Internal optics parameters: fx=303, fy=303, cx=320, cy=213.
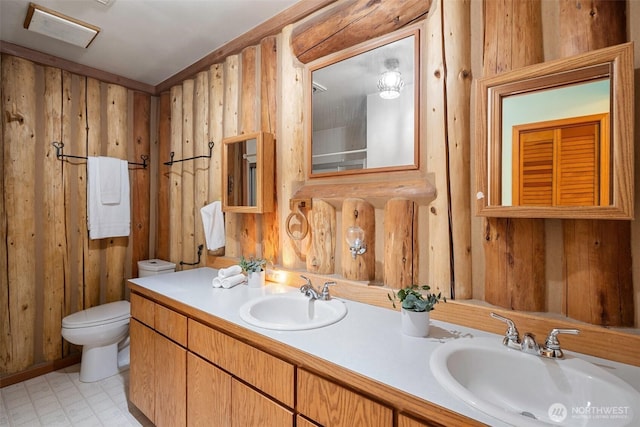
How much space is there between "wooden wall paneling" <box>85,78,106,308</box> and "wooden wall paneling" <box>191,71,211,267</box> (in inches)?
35.7

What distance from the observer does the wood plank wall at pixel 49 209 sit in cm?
228

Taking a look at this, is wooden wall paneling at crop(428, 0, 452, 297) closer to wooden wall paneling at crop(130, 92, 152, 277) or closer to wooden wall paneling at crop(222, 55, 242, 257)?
wooden wall paneling at crop(222, 55, 242, 257)

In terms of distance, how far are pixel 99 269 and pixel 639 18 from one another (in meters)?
3.68

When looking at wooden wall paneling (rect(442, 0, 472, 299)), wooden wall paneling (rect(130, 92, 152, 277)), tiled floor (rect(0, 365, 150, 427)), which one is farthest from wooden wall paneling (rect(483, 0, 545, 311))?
wooden wall paneling (rect(130, 92, 152, 277))

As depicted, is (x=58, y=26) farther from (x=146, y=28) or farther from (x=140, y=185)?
(x=140, y=185)

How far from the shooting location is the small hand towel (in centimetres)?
264

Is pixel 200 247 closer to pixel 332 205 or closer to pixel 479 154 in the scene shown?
pixel 332 205

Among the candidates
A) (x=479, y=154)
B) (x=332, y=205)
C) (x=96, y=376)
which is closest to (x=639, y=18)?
(x=479, y=154)

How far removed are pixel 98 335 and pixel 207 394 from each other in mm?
1388

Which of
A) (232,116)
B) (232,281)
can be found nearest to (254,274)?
(232,281)

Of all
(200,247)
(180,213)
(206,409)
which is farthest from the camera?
(180,213)

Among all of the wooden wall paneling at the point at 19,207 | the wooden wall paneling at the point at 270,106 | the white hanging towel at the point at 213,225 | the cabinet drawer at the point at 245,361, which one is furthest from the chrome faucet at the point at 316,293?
the wooden wall paneling at the point at 19,207

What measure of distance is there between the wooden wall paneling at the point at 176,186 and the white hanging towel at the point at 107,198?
397 millimetres

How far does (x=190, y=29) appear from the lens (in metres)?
2.09
